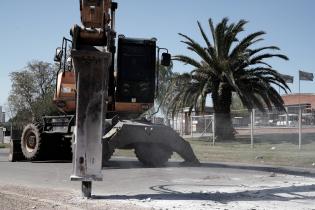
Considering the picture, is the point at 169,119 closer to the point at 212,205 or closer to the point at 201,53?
the point at 201,53

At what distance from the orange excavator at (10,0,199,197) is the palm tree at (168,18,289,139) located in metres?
12.9

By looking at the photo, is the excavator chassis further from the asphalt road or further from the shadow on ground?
the shadow on ground

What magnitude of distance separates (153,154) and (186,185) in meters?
4.76

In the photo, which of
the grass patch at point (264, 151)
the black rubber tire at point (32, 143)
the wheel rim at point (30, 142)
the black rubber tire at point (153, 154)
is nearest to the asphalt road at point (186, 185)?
the black rubber tire at point (153, 154)

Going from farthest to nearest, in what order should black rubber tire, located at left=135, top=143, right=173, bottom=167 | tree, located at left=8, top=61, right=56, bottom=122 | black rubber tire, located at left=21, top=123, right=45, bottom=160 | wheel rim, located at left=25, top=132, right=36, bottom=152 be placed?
tree, located at left=8, top=61, right=56, bottom=122 < wheel rim, located at left=25, top=132, right=36, bottom=152 < black rubber tire, located at left=21, top=123, right=45, bottom=160 < black rubber tire, located at left=135, top=143, right=173, bottom=167

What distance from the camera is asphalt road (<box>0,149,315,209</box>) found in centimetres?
846

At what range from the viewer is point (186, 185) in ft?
35.2

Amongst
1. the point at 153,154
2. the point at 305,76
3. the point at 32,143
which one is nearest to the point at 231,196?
the point at 153,154

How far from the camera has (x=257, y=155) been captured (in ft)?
65.5

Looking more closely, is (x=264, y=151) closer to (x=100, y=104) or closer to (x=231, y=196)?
(x=231, y=196)

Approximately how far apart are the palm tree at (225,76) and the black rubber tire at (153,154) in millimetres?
12855

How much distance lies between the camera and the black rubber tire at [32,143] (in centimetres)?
1708

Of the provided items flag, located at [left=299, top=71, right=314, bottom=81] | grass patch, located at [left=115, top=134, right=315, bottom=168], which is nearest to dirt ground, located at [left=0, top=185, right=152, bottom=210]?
grass patch, located at [left=115, top=134, right=315, bottom=168]

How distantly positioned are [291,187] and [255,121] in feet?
51.7
